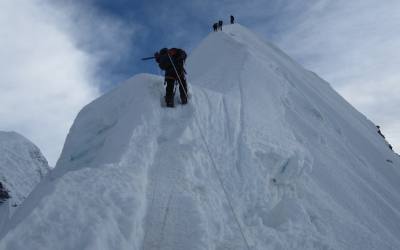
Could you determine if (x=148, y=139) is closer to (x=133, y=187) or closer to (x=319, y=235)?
(x=133, y=187)

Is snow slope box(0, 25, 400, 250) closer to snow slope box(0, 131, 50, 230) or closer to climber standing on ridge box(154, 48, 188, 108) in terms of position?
climber standing on ridge box(154, 48, 188, 108)

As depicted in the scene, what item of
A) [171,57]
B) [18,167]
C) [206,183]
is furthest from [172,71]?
[18,167]

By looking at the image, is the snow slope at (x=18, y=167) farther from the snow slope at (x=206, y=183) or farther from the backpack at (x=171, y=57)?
the backpack at (x=171, y=57)

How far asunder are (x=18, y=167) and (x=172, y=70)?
30.9 metres

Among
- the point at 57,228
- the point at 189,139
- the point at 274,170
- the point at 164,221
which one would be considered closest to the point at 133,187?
the point at 164,221

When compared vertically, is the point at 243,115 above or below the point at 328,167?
above

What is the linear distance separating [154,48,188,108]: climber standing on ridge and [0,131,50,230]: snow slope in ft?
83.4

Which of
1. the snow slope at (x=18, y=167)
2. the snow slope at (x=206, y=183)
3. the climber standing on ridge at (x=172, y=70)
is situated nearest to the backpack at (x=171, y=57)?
the climber standing on ridge at (x=172, y=70)

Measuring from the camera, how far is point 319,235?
8922 millimetres

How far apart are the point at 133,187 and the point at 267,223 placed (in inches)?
116

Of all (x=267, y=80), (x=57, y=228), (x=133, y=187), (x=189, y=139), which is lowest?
(x=57, y=228)

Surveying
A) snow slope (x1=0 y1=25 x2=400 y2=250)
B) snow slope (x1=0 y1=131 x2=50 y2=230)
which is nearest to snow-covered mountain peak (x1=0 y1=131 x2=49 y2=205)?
snow slope (x1=0 y1=131 x2=50 y2=230)

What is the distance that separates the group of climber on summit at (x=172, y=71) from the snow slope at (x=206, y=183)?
33 cm

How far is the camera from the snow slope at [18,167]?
3453cm
